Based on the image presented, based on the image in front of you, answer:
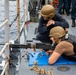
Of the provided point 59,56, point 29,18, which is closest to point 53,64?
point 59,56

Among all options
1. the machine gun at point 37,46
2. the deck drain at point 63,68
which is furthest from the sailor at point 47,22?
the deck drain at point 63,68

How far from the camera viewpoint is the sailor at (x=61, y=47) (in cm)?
352

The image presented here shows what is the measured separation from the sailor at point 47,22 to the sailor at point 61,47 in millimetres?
366

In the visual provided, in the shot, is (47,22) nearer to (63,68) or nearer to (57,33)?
(57,33)

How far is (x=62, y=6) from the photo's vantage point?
6973 millimetres

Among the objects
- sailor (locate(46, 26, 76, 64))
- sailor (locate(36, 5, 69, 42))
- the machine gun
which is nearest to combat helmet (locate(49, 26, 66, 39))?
sailor (locate(46, 26, 76, 64))

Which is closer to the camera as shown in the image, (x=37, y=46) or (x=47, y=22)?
(x=37, y=46)

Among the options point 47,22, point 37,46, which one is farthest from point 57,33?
point 47,22

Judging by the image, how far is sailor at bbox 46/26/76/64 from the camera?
3523 millimetres

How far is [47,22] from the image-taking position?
4105 mm

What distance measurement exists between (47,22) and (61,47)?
70 centimetres

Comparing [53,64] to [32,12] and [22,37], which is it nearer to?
[22,37]

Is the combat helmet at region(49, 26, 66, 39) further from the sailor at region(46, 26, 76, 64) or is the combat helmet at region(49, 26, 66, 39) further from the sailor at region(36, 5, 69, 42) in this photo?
the sailor at region(36, 5, 69, 42)

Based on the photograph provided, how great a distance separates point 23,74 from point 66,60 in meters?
0.66
